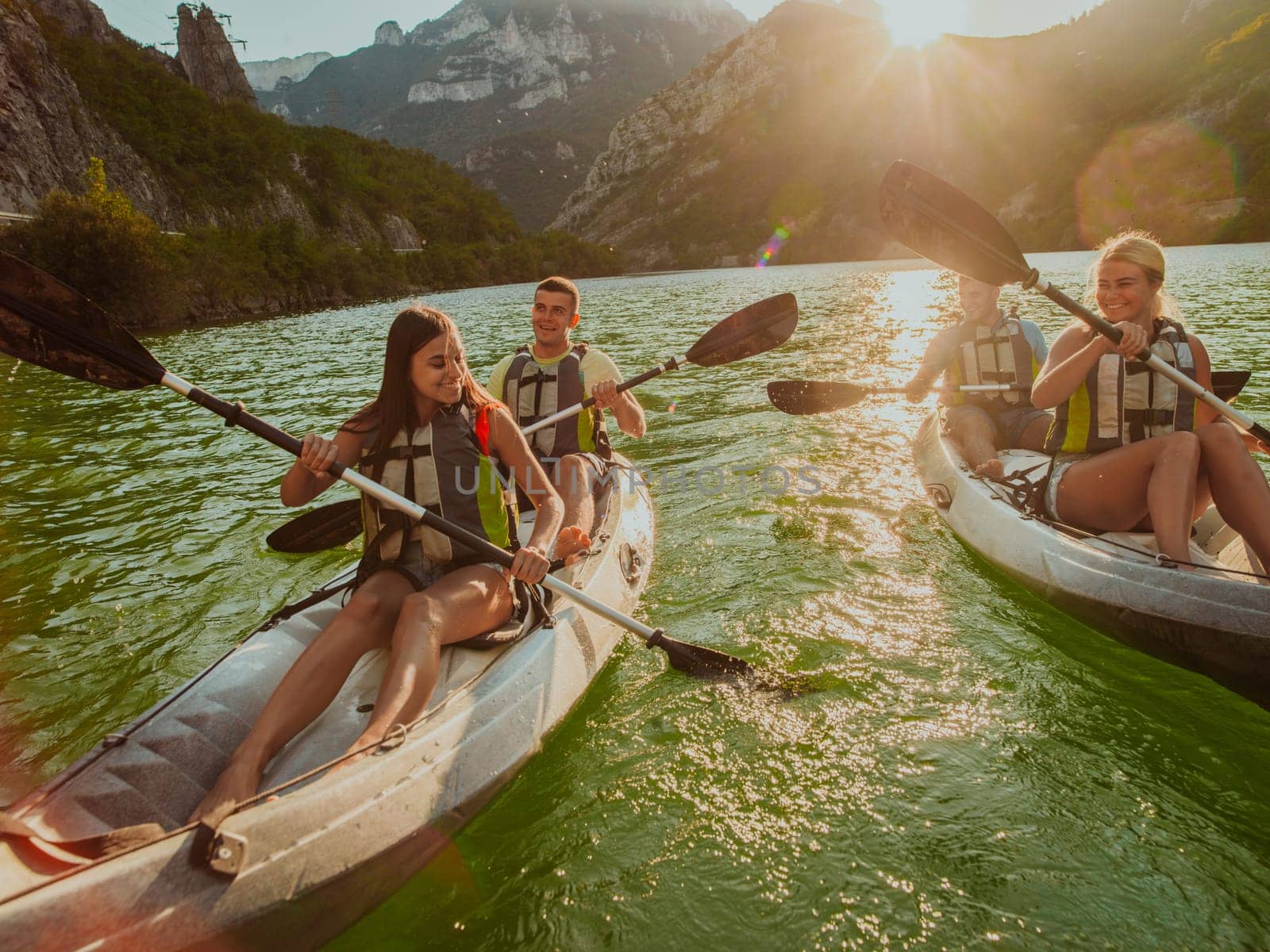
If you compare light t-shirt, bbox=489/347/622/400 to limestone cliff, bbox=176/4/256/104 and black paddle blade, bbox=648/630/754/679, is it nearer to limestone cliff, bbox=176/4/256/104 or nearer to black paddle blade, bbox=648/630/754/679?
black paddle blade, bbox=648/630/754/679

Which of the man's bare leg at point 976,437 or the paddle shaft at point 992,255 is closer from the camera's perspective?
the paddle shaft at point 992,255

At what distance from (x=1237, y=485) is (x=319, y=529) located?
5.13 m

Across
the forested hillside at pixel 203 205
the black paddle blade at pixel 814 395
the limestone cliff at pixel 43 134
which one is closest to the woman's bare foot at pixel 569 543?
the black paddle blade at pixel 814 395

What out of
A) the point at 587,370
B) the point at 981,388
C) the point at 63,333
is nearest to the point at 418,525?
the point at 63,333

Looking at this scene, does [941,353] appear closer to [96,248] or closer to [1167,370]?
[1167,370]

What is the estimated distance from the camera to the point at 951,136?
11406cm

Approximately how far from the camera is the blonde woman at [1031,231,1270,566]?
12.2ft

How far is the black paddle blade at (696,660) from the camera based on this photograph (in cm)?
400

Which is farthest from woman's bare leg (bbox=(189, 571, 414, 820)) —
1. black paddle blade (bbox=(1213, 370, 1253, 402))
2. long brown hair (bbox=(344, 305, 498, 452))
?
black paddle blade (bbox=(1213, 370, 1253, 402))

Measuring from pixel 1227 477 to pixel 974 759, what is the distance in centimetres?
191

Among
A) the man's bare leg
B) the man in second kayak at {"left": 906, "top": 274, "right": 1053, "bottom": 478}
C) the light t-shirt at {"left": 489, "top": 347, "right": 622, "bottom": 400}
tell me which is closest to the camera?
the light t-shirt at {"left": 489, "top": 347, "right": 622, "bottom": 400}

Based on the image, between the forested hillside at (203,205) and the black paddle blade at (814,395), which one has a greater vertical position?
the forested hillside at (203,205)

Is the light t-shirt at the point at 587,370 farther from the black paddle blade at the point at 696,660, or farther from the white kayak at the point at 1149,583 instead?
the white kayak at the point at 1149,583

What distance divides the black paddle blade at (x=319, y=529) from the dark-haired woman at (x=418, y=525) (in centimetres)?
135
